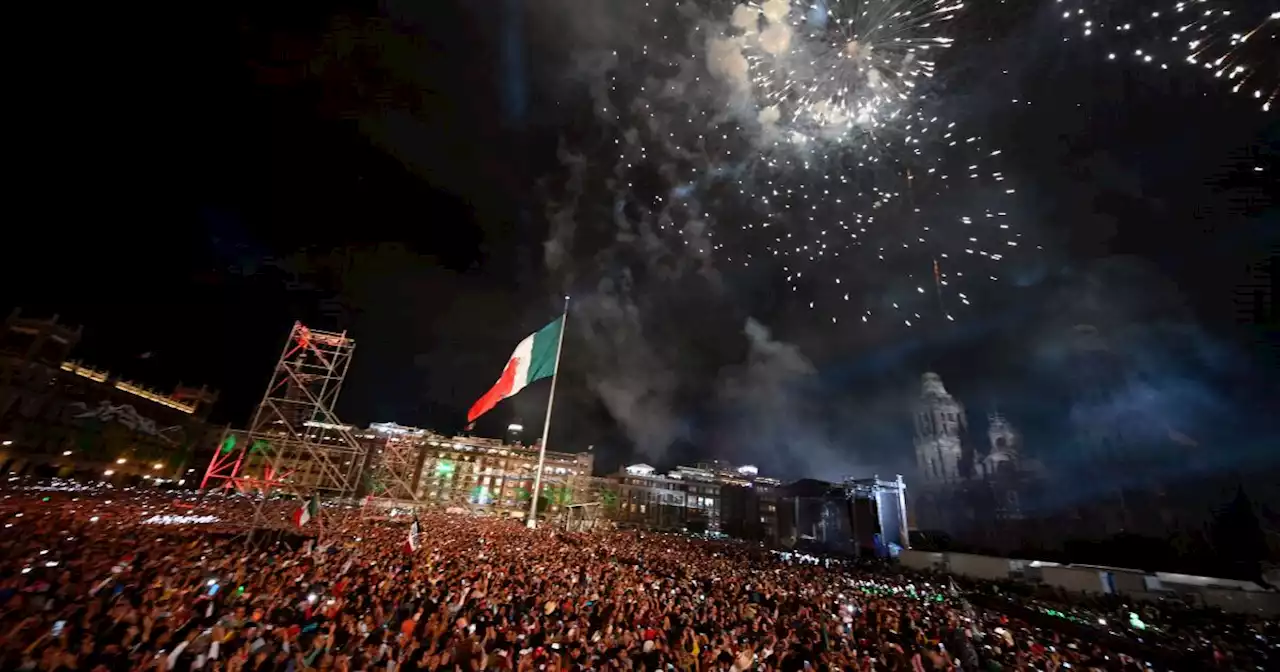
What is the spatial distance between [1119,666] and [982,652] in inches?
120

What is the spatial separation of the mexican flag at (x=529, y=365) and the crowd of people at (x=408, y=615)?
26.6ft

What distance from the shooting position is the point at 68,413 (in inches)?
1636

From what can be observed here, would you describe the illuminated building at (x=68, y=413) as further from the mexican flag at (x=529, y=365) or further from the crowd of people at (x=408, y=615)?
the mexican flag at (x=529, y=365)

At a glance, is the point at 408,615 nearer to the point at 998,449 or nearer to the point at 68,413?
the point at 68,413

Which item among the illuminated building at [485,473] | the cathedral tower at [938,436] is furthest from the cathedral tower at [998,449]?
the illuminated building at [485,473]

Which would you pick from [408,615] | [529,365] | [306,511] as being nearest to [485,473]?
[529,365]

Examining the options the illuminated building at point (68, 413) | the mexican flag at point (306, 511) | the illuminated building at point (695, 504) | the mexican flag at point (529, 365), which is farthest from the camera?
the illuminated building at point (695, 504)

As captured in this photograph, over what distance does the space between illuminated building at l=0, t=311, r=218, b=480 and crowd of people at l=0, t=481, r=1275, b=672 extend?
1393 inches

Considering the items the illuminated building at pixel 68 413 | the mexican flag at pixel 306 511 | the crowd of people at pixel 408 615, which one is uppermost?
the illuminated building at pixel 68 413

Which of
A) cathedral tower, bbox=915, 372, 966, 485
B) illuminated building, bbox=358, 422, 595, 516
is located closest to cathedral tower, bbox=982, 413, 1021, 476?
cathedral tower, bbox=915, 372, 966, 485

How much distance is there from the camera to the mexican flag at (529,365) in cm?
2200

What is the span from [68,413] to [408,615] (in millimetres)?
59651

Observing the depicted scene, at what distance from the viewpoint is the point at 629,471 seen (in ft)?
327

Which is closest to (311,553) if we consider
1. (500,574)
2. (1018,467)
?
(500,574)
